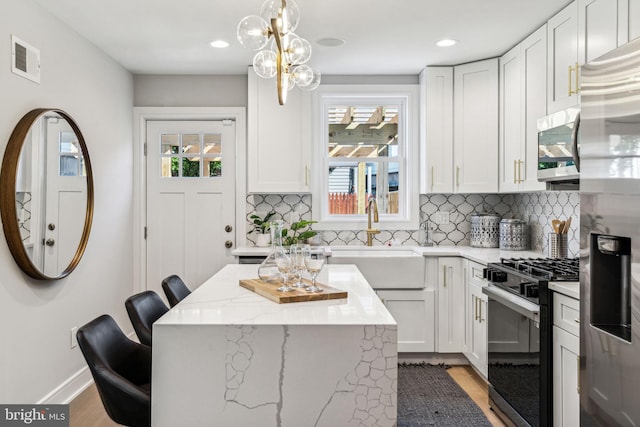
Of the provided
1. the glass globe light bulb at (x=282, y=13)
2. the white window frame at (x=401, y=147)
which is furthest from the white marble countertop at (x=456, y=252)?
the glass globe light bulb at (x=282, y=13)

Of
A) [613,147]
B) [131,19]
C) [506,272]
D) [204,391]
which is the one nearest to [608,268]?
[613,147]

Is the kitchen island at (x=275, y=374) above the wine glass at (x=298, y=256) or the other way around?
the other way around

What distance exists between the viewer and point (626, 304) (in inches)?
65.5

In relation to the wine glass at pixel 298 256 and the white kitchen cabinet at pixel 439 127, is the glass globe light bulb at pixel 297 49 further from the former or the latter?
the white kitchen cabinet at pixel 439 127

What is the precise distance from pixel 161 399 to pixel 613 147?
1.68 meters

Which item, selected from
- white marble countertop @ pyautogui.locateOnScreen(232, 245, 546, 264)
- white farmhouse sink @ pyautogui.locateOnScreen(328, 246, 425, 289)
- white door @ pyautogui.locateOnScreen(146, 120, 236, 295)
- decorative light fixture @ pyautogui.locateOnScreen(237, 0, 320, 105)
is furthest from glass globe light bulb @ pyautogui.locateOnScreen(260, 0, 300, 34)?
white door @ pyautogui.locateOnScreen(146, 120, 236, 295)

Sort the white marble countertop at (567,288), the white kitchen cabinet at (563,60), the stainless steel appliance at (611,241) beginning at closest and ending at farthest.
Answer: the stainless steel appliance at (611,241), the white marble countertop at (567,288), the white kitchen cabinet at (563,60)

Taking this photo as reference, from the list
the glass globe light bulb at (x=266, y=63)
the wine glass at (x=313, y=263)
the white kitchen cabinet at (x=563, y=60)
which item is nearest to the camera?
the wine glass at (x=313, y=263)

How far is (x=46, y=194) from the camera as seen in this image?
289 cm

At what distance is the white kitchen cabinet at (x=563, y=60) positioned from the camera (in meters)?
2.72

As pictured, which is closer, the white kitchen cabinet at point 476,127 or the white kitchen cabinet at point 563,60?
the white kitchen cabinet at point 563,60

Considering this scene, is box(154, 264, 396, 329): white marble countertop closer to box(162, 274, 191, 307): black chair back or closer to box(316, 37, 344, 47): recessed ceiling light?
box(162, 274, 191, 307): black chair back

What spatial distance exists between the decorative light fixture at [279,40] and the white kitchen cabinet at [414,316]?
6.66 feet

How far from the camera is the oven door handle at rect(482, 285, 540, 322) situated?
2412mm
